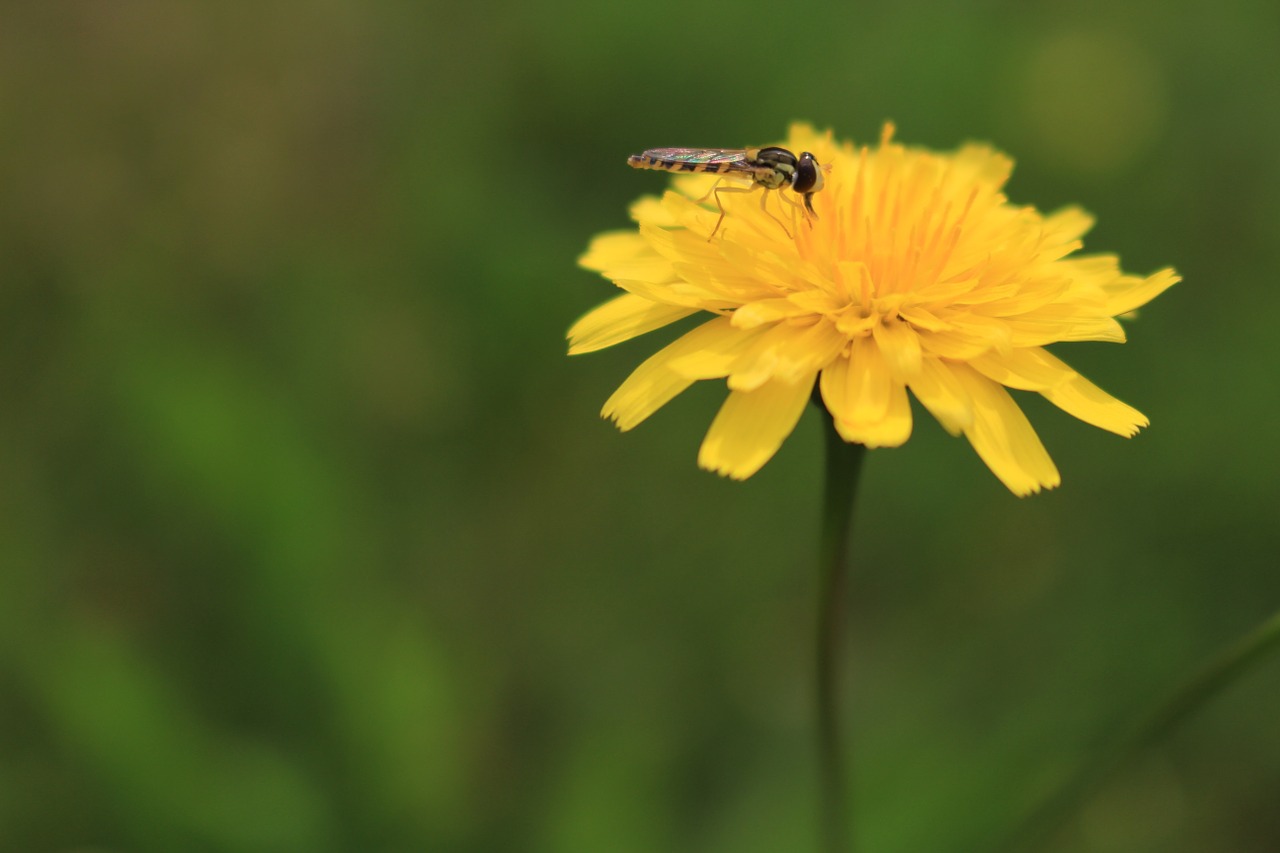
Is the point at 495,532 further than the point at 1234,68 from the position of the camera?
No

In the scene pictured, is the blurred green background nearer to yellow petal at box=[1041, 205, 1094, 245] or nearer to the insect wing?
yellow petal at box=[1041, 205, 1094, 245]

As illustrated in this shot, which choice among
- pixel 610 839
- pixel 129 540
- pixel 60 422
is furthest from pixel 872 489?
pixel 60 422

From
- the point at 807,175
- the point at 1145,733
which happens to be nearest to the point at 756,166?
the point at 807,175

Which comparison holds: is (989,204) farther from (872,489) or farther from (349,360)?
(349,360)

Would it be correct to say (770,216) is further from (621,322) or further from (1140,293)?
(1140,293)

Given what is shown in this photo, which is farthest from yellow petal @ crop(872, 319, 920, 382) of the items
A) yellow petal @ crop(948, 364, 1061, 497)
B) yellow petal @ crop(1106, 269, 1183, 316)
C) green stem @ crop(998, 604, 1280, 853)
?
green stem @ crop(998, 604, 1280, 853)

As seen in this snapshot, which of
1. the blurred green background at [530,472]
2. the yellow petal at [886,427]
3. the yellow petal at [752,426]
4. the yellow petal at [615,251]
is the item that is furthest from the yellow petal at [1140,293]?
the blurred green background at [530,472]
